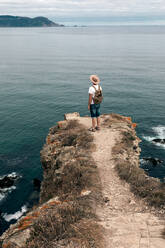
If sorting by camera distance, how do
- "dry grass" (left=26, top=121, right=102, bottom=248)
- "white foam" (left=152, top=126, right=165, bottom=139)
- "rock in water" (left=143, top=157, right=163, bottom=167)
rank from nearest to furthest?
"dry grass" (left=26, top=121, right=102, bottom=248), "rock in water" (left=143, top=157, right=163, bottom=167), "white foam" (left=152, top=126, right=165, bottom=139)

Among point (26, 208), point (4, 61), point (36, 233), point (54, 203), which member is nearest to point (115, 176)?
point (54, 203)

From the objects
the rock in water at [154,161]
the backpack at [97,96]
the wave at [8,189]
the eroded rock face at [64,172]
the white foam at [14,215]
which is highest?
the backpack at [97,96]

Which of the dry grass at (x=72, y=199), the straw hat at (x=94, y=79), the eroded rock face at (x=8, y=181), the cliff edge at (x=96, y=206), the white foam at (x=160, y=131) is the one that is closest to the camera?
the dry grass at (x=72, y=199)

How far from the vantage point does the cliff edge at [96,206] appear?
7336mm

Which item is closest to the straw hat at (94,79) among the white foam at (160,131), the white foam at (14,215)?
the white foam at (14,215)

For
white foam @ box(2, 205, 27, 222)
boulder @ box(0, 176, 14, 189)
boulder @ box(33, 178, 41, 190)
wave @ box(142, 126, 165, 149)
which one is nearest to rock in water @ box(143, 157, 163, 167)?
wave @ box(142, 126, 165, 149)

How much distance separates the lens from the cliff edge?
7336mm

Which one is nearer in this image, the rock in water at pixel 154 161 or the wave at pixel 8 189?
the wave at pixel 8 189

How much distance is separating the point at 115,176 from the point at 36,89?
4272 cm

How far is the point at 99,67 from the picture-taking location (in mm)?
70625

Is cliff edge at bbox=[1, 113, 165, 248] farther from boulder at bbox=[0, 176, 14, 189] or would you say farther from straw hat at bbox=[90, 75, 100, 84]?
boulder at bbox=[0, 176, 14, 189]

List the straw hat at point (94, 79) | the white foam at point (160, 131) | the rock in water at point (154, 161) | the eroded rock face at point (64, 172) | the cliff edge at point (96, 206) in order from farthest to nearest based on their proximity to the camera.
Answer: the white foam at point (160, 131) → the rock in water at point (154, 161) → the straw hat at point (94, 79) → the eroded rock face at point (64, 172) → the cliff edge at point (96, 206)

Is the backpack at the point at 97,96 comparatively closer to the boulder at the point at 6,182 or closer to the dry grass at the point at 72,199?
the dry grass at the point at 72,199

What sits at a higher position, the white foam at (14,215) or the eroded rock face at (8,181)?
the eroded rock face at (8,181)
